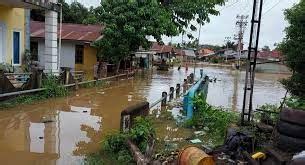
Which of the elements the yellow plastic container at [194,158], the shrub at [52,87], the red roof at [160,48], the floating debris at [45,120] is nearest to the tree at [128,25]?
the shrub at [52,87]

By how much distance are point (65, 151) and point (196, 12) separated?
77.9 feet

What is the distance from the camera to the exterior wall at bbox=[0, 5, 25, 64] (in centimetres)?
1969

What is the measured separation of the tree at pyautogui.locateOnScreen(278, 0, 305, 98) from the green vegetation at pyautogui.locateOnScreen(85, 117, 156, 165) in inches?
292

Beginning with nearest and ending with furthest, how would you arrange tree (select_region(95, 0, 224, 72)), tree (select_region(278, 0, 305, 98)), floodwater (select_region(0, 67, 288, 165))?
1. floodwater (select_region(0, 67, 288, 165))
2. tree (select_region(278, 0, 305, 98))
3. tree (select_region(95, 0, 224, 72))

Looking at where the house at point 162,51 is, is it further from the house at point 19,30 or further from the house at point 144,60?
the house at point 19,30

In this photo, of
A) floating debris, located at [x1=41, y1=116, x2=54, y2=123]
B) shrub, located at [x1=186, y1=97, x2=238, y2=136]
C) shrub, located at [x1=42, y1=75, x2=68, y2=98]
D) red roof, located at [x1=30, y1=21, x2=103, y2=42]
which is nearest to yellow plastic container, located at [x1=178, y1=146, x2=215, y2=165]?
shrub, located at [x1=186, y1=97, x2=238, y2=136]

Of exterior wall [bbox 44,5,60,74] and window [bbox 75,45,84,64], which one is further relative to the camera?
window [bbox 75,45,84,64]

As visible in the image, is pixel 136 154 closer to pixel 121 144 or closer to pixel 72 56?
pixel 121 144

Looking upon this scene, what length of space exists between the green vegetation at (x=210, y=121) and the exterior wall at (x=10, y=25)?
11229 mm

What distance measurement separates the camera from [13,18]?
20594mm

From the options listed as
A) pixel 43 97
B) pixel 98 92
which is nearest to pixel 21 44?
pixel 98 92

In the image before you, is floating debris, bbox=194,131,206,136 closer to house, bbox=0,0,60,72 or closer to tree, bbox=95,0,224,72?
house, bbox=0,0,60,72

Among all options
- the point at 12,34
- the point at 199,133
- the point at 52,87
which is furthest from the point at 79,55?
the point at 199,133

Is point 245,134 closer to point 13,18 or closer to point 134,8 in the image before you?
point 13,18
